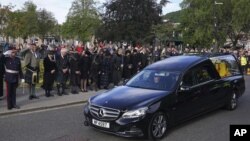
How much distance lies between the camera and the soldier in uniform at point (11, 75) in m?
11.7

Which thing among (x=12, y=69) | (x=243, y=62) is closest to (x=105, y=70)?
(x=12, y=69)

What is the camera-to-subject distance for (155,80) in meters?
9.62

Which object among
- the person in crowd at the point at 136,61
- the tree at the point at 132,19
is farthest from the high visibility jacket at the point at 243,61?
the tree at the point at 132,19

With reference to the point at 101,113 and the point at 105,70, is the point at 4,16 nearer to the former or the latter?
the point at 105,70

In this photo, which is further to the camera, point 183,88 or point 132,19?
point 132,19

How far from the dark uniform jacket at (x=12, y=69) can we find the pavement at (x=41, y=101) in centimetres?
88

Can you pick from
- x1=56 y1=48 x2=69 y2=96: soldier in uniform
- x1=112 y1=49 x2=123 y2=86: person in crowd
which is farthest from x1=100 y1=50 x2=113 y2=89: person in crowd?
x1=56 y1=48 x2=69 y2=96: soldier in uniform

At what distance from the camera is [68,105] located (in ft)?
42.5

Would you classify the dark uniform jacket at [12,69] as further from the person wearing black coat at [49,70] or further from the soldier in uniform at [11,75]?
the person wearing black coat at [49,70]

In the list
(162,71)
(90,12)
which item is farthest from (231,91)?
(90,12)

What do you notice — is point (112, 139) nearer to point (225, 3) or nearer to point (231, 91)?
point (231, 91)

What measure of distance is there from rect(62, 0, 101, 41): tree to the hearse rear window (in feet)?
181

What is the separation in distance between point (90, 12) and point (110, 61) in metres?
53.3

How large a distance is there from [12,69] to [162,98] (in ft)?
17.2
